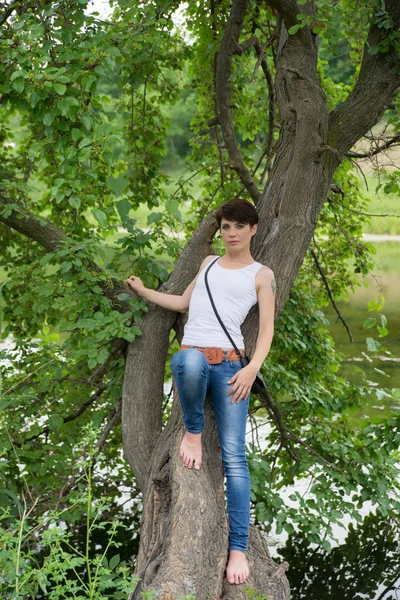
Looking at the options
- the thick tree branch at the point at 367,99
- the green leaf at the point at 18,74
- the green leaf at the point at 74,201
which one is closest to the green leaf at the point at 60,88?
the green leaf at the point at 18,74

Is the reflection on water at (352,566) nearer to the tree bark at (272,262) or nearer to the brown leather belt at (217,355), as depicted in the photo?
the tree bark at (272,262)

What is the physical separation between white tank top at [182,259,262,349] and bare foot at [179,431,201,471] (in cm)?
41

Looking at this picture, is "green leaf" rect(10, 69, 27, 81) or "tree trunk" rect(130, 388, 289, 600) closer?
"tree trunk" rect(130, 388, 289, 600)

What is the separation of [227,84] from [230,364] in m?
3.08

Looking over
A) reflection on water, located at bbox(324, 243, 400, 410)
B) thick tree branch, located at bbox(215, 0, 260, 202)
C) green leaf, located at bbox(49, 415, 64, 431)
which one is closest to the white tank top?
green leaf, located at bbox(49, 415, 64, 431)

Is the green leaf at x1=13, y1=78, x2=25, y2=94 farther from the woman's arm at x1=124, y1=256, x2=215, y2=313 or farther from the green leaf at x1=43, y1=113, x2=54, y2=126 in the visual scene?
the woman's arm at x1=124, y1=256, x2=215, y2=313

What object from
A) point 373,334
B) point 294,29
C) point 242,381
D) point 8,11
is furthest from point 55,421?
point 373,334

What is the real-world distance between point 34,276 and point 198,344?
1.45 metres

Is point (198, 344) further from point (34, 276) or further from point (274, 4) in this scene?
point (274, 4)

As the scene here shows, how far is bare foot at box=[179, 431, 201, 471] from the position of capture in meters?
3.46

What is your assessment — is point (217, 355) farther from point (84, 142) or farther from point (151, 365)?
point (84, 142)

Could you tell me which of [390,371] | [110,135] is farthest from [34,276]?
[390,371]

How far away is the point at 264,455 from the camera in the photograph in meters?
5.78

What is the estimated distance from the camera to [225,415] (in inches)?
135
